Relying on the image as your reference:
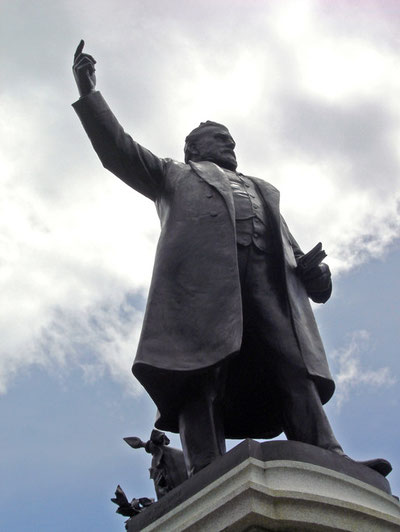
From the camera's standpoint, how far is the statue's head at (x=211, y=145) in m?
6.82

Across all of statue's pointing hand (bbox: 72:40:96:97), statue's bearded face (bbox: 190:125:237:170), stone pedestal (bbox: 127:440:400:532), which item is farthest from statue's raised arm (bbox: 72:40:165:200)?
stone pedestal (bbox: 127:440:400:532)

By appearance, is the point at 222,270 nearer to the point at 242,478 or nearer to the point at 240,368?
the point at 240,368

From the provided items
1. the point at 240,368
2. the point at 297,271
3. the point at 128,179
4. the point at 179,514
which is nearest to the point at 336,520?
the point at 179,514

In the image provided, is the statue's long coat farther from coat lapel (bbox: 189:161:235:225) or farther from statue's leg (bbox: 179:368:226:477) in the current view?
statue's leg (bbox: 179:368:226:477)

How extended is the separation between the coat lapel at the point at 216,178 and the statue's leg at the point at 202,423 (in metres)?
1.21

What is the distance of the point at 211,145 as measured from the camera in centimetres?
688

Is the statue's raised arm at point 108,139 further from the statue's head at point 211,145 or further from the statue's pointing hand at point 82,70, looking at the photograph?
the statue's head at point 211,145

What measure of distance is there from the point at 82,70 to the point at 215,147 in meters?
1.26

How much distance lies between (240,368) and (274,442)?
1.23 meters

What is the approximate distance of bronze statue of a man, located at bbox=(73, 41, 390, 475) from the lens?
17.2 feet

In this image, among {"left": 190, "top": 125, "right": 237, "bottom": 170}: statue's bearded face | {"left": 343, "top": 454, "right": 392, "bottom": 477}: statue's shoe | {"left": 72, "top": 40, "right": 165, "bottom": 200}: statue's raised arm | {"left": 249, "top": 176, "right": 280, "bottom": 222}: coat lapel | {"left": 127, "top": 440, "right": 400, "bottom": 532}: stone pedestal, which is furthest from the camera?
{"left": 190, "top": 125, "right": 237, "bottom": 170}: statue's bearded face

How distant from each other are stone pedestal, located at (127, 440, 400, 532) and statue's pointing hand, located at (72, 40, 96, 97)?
2.94 metres

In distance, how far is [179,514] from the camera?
4.53 m

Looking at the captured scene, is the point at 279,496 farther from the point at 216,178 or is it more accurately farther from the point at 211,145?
the point at 211,145
